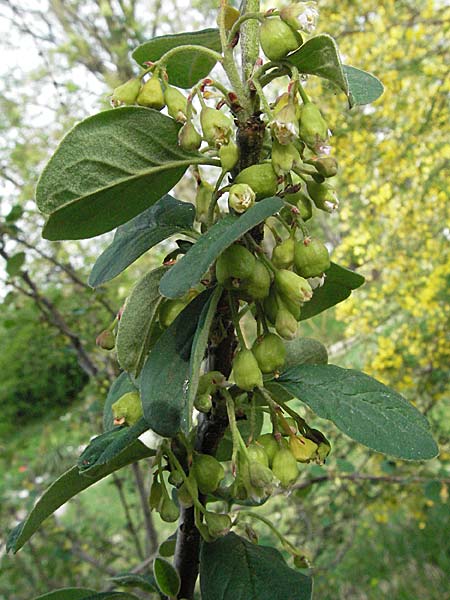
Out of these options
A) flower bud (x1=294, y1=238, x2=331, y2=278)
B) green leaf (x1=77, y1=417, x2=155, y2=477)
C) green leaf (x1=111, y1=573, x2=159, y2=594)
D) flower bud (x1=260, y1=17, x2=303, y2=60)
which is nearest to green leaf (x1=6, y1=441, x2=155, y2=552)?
green leaf (x1=77, y1=417, x2=155, y2=477)

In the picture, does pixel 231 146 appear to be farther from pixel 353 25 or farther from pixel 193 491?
pixel 353 25

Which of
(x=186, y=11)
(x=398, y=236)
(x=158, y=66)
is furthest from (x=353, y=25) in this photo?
(x=158, y=66)

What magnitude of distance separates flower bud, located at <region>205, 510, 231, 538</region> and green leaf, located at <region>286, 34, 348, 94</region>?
335mm

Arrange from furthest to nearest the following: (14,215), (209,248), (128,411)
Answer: (14,215) < (128,411) < (209,248)

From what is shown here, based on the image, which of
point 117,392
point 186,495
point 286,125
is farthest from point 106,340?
point 286,125

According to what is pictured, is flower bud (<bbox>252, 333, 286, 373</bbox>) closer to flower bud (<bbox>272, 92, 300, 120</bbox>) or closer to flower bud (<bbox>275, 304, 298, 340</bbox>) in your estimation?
flower bud (<bbox>275, 304, 298, 340</bbox>)

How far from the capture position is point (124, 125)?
0.40 metres

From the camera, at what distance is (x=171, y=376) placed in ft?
1.40

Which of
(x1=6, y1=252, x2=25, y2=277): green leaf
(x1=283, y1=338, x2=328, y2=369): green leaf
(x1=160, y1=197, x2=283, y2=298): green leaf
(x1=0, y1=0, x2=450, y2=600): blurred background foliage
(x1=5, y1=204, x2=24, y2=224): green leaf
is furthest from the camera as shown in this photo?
(x1=0, y1=0, x2=450, y2=600): blurred background foliage

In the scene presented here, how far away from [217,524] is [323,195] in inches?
10.8

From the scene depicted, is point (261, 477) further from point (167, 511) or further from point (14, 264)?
point (14, 264)

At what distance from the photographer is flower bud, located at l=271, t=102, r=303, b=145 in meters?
0.40

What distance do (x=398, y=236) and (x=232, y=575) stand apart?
209 cm

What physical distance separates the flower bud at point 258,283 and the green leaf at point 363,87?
15cm
